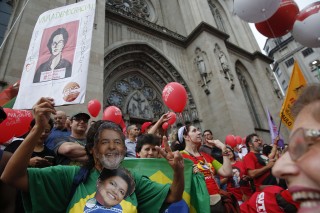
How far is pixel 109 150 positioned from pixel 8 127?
2196 mm

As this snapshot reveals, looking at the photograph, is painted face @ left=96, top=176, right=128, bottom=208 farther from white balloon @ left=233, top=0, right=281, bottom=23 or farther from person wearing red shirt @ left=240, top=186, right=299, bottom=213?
white balloon @ left=233, top=0, right=281, bottom=23

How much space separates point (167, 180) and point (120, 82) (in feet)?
26.8

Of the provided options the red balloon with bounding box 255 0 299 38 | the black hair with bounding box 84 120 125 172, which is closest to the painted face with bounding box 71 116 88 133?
the black hair with bounding box 84 120 125 172

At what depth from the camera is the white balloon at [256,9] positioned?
4293 mm

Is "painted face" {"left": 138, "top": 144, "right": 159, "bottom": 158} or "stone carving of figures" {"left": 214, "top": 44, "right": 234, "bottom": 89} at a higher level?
"stone carving of figures" {"left": 214, "top": 44, "right": 234, "bottom": 89}

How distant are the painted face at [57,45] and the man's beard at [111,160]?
6.48 ft

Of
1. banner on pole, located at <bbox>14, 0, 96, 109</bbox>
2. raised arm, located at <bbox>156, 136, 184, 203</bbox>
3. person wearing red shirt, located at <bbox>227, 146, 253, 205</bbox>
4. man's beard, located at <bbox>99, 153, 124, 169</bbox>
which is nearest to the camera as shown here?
man's beard, located at <bbox>99, 153, 124, 169</bbox>

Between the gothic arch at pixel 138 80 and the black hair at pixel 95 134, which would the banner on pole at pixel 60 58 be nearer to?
the black hair at pixel 95 134

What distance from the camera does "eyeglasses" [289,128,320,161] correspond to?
2.08ft

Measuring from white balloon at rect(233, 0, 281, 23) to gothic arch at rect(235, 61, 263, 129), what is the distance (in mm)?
9432

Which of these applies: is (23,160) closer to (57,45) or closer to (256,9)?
(57,45)

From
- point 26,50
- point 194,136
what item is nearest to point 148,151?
point 194,136

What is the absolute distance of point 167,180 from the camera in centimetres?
218

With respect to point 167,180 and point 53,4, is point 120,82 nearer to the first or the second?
point 53,4
